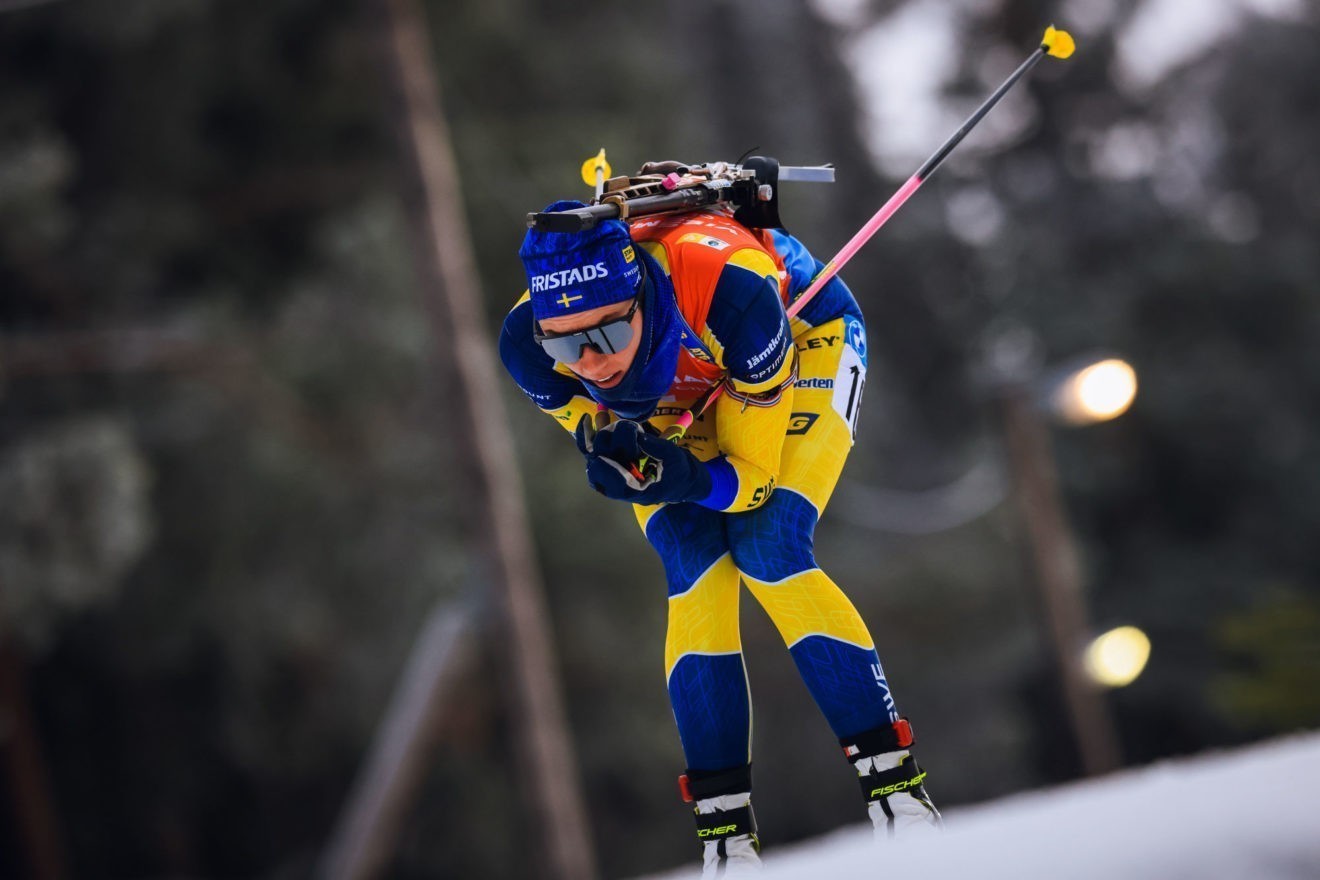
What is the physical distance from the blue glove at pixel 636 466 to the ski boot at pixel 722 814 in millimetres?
628

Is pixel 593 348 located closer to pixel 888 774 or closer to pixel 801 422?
pixel 801 422

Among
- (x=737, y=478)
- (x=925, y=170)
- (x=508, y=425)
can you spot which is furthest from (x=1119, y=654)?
(x=737, y=478)

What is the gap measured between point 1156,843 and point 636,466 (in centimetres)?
154

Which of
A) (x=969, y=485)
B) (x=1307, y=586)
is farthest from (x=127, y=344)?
(x=1307, y=586)

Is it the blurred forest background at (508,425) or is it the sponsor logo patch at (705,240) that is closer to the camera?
the sponsor logo patch at (705,240)

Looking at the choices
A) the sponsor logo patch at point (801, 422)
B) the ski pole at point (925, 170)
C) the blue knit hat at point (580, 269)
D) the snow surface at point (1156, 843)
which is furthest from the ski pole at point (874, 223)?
the snow surface at point (1156, 843)

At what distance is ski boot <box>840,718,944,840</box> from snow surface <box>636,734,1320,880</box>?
1.36m

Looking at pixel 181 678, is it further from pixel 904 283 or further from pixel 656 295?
pixel 656 295

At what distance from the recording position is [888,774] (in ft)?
9.47

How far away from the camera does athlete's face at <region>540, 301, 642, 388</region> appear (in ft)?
Answer: 9.21

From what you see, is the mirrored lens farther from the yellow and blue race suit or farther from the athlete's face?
the yellow and blue race suit

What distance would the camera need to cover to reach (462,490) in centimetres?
929

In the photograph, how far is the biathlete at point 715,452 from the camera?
2818 millimetres

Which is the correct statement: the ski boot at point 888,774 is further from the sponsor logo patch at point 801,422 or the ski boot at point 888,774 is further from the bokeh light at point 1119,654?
the bokeh light at point 1119,654
